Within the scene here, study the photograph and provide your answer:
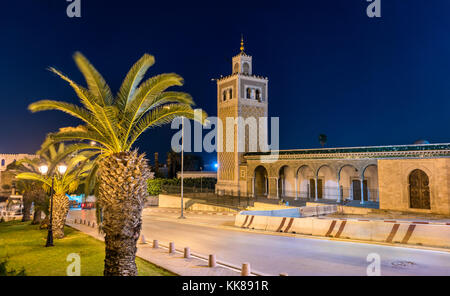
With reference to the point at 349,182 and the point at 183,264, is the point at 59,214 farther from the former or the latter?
the point at 349,182

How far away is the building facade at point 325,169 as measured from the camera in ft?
62.2

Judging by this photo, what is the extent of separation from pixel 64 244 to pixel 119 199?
295 inches

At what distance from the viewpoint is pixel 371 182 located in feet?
81.6

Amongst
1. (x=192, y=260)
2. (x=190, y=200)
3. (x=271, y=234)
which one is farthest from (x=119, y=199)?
(x=190, y=200)

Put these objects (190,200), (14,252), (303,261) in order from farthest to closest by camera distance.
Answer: (190,200), (14,252), (303,261)

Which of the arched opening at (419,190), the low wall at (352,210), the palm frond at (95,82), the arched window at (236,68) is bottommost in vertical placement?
the low wall at (352,210)

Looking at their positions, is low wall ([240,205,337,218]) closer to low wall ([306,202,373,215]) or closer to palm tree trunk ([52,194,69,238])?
low wall ([306,202,373,215])

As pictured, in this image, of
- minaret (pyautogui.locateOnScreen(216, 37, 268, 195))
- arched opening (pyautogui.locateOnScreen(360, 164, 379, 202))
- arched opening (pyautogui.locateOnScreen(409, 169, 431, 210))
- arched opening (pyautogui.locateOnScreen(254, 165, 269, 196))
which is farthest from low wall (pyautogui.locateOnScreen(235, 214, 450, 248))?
minaret (pyautogui.locateOnScreen(216, 37, 268, 195))

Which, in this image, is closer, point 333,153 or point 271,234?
point 271,234

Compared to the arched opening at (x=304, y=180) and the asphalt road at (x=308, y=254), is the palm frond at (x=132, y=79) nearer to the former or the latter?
the asphalt road at (x=308, y=254)

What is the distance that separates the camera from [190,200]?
100ft

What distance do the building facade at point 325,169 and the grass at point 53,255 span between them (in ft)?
56.4

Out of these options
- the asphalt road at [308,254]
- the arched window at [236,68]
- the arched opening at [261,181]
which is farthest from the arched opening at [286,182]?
Answer: the asphalt road at [308,254]
